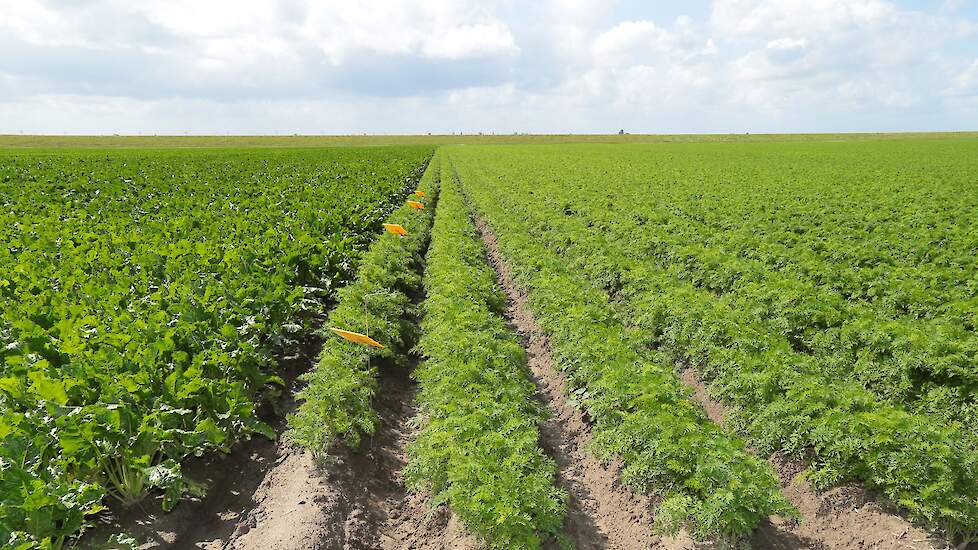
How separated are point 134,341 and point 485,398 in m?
4.17

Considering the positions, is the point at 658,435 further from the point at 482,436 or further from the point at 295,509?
the point at 295,509

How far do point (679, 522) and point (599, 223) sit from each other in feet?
46.6

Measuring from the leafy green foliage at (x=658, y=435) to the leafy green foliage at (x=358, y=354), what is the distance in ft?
9.10

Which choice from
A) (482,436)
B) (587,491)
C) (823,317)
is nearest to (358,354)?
(482,436)

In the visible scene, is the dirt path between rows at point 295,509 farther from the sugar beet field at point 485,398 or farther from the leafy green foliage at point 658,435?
the leafy green foliage at point 658,435

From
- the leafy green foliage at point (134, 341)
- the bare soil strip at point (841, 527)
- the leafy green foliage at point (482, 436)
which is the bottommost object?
the bare soil strip at point (841, 527)

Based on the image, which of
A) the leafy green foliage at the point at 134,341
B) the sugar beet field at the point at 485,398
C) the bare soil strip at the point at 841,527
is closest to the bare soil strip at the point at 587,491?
the sugar beet field at the point at 485,398

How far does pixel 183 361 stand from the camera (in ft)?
21.7

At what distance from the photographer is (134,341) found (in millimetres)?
6602

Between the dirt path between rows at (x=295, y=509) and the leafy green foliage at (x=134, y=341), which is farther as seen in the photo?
the dirt path between rows at (x=295, y=509)

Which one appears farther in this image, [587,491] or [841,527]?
[587,491]

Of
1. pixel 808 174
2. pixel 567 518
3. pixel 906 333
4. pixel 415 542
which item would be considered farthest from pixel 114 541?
pixel 808 174

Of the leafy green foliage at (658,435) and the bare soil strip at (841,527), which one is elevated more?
the leafy green foliage at (658,435)

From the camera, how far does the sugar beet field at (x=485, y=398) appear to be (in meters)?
5.23
